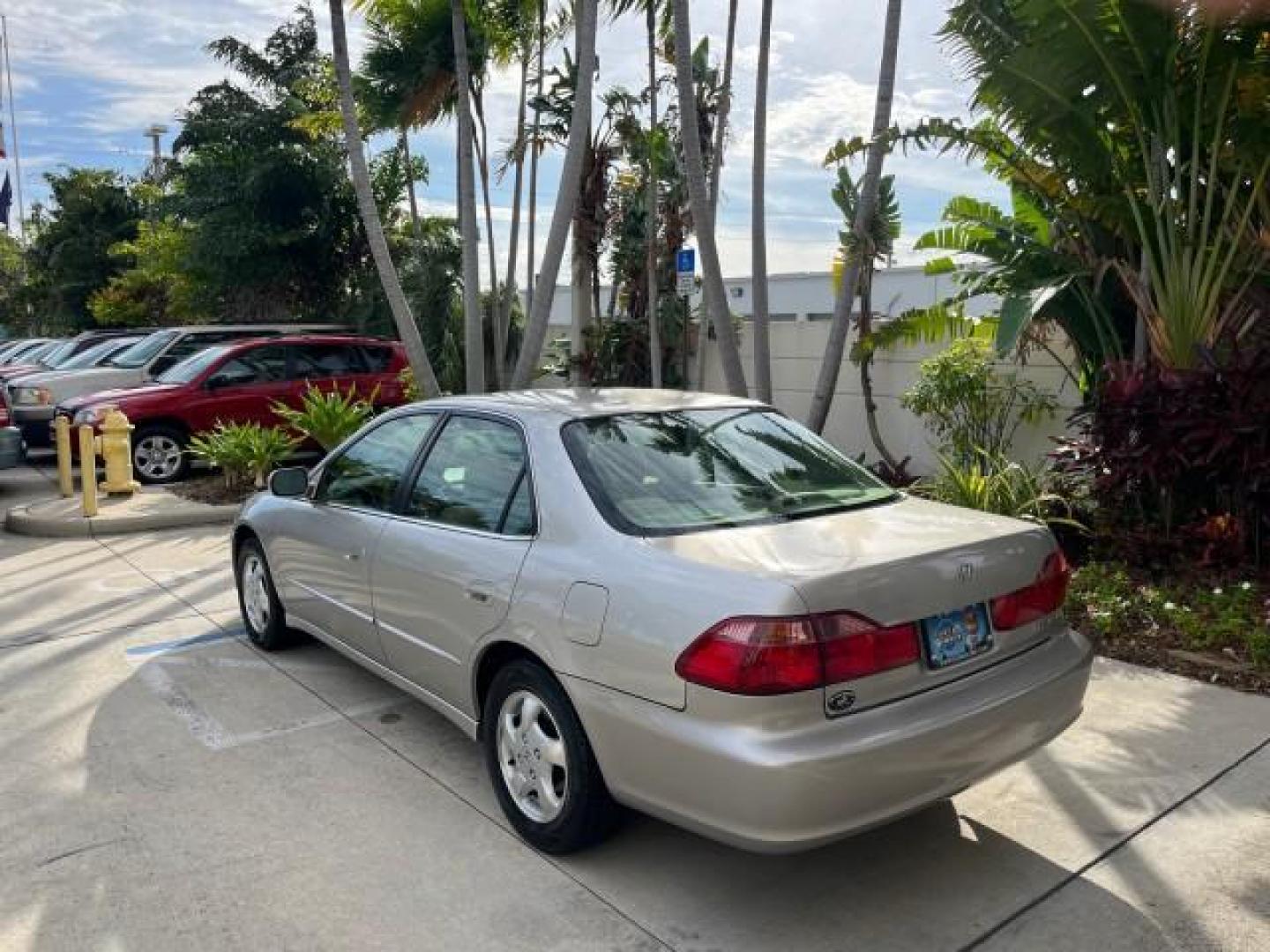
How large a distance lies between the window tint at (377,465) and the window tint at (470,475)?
0.19 metres

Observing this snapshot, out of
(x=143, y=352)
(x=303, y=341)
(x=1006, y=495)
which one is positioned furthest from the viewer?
(x=143, y=352)

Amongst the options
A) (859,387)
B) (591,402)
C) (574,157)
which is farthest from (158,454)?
(591,402)

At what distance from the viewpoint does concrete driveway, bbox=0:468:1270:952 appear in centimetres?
304

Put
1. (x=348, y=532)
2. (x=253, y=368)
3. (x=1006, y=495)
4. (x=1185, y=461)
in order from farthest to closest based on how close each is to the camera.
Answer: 1. (x=253, y=368)
2. (x=1006, y=495)
3. (x=1185, y=461)
4. (x=348, y=532)

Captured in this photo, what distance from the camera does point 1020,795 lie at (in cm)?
385

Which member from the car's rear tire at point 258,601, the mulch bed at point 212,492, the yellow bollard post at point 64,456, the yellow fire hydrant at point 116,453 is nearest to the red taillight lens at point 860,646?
the car's rear tire at point 258,601

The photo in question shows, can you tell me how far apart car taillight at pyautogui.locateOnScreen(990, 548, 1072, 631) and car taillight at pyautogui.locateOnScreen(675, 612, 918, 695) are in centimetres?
63

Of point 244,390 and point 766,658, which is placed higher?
point 244,390

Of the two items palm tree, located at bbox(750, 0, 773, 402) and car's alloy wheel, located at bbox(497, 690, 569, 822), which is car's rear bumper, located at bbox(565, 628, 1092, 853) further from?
palm tree, located at bbox(750, 0, 773, 402)

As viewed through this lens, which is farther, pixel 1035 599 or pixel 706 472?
pixel 706 472

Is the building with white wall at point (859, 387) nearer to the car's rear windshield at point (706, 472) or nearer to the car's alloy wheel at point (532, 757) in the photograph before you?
the car's rear windshield at point (706, 472)

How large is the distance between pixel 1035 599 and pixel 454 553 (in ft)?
6.80

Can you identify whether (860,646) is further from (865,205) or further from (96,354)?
(96,354)

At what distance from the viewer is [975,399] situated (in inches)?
341
